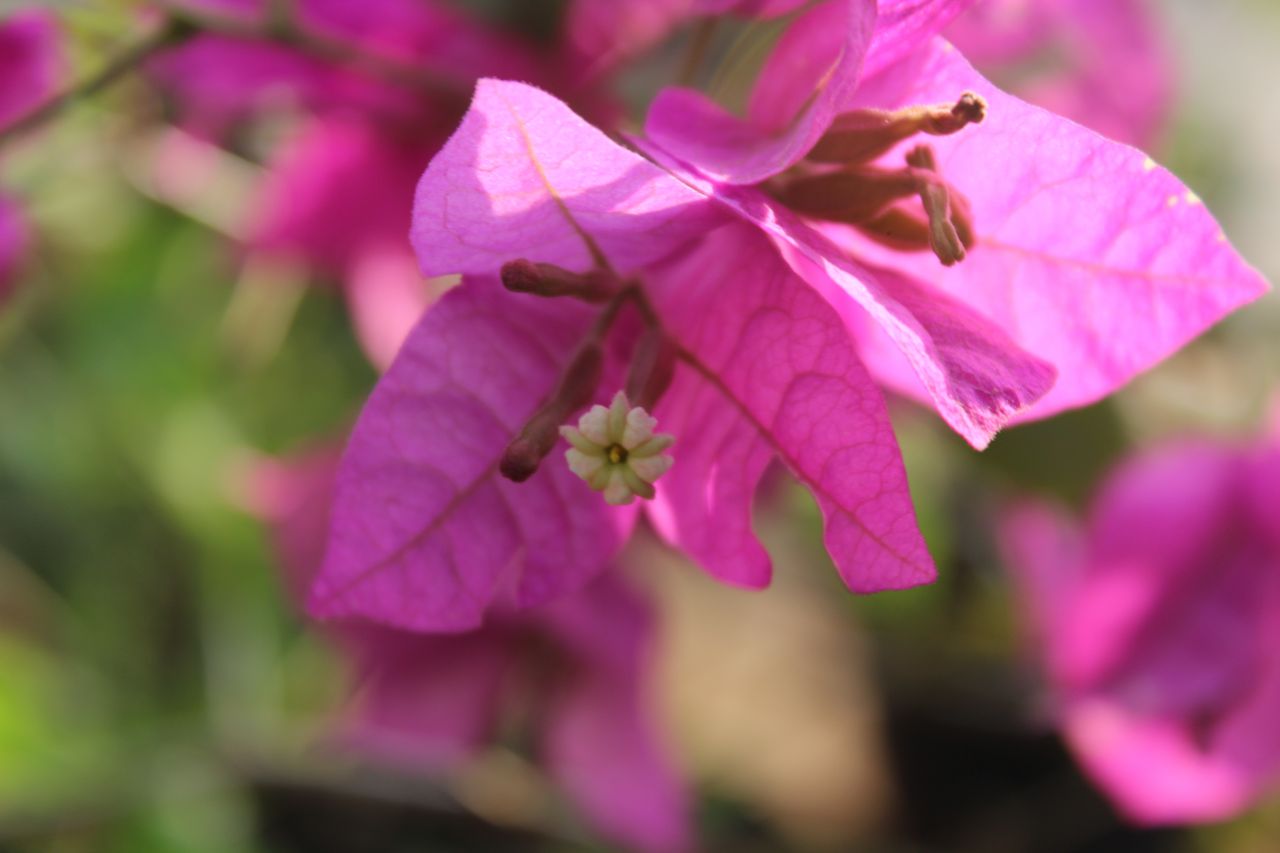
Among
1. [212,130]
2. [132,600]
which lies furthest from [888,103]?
[132,600]

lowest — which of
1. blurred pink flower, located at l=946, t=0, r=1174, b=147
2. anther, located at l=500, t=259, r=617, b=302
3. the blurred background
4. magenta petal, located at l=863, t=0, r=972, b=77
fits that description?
the blurred background

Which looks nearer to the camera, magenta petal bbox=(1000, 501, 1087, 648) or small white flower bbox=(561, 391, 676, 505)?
small white flower bbox=(561, 391, 676, 505)

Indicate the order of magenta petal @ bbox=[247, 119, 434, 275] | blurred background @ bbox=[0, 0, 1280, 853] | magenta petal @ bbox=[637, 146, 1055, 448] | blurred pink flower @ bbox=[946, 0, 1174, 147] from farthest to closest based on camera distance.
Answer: blurred background @ bbox=[0, 0, 1280, 853] → magenta petal @ bbox=[247, 119, 434, 275] → blurred pink flower @ bbox=[946, 0, 1174, 147] → magenta petal @ bbox=[637, 146, 1055, 448]

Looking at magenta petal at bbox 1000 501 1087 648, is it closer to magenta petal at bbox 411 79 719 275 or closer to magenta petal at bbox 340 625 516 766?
magenta petal at bbox 340 625 516 766

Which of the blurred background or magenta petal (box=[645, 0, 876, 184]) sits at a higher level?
magenta petal (box=[645, 0, 876, 184])

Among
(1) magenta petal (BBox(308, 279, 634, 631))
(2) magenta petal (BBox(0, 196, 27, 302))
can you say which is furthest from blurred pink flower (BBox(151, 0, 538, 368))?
(1) magenta petal (BBox(308, 279, 634, 631))

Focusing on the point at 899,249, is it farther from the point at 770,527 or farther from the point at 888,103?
the point at 770,527
